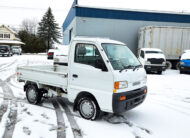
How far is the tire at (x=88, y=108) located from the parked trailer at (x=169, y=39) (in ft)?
41.7

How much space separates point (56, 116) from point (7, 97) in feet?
8.86

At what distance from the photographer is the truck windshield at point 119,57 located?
3883 millimetres

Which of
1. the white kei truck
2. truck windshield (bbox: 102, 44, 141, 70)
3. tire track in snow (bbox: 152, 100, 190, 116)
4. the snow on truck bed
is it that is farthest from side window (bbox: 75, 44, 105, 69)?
tire track in snow (bbox: 152, 100, 190, 116)

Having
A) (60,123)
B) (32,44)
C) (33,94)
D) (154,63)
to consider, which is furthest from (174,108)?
(32,44)

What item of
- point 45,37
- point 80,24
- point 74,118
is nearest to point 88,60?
point 74,118

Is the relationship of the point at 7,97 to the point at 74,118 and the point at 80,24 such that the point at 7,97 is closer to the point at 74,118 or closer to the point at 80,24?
the point at 74,118

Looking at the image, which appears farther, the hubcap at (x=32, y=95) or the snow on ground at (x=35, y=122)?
the hubcap at (x=32, y=95)

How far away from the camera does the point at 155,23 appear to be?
2097 centimetres

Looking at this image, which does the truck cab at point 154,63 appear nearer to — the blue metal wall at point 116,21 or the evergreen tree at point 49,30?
the blue metal wall at point 116,21

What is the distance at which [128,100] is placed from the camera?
383cm

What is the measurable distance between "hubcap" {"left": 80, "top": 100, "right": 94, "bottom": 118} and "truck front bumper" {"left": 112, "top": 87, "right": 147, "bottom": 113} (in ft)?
2.38

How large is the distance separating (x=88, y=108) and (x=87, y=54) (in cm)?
140

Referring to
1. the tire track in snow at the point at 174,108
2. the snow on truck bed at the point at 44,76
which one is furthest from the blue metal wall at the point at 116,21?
the tire track in snow at the point at 174,108

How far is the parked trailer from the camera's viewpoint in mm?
15055
